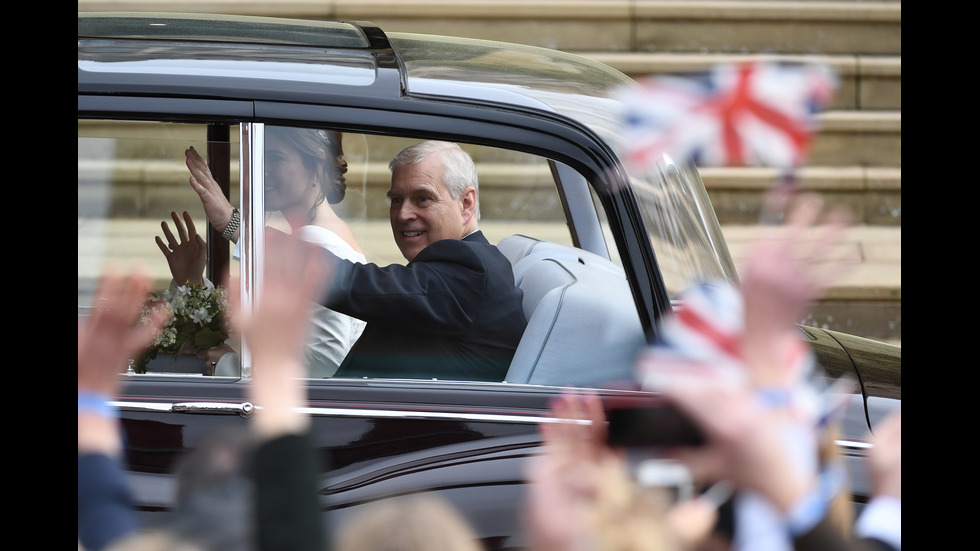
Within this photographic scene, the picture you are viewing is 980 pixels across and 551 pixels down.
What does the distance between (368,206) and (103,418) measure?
3.66 ft

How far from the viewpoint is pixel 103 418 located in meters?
1.29

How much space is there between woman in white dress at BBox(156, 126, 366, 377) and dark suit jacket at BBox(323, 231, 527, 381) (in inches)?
1.4

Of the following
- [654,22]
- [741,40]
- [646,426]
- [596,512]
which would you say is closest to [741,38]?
[741,40]

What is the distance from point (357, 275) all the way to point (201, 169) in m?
0.40

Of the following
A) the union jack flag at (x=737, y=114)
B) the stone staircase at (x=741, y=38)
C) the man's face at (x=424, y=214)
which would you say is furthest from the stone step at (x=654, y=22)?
the union jack flag at (x=737, y=114)

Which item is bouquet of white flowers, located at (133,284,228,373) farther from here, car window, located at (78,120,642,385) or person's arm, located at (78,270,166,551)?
person's arm, located at (78,270,166,551)

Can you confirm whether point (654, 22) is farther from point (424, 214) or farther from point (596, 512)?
point (596, 512)

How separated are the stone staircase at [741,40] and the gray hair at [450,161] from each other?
446 centimetres

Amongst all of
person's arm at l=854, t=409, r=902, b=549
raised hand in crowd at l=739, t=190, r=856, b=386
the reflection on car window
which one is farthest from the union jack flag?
the reflection on car window

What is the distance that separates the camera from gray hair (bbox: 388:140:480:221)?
86.1 inches

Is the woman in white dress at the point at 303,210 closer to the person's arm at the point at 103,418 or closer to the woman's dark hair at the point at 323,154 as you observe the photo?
the woman's dark hair at the point at 323,154

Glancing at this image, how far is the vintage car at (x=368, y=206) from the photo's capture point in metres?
1.90

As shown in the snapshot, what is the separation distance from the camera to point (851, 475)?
1949mm

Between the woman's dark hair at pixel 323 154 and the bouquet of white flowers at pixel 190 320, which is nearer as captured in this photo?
the woman's dark hair at pixel 323 154
